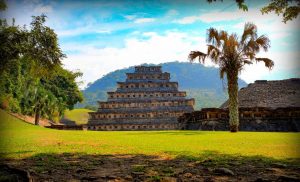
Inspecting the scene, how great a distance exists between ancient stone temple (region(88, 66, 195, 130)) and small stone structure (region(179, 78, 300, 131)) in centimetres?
1539

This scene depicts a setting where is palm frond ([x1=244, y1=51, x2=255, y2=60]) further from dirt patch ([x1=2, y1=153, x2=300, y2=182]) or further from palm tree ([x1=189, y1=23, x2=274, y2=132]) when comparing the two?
dirt patch ([x1=2, y1=153, x2=300, y2=182])

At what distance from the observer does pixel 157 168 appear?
6738 mm

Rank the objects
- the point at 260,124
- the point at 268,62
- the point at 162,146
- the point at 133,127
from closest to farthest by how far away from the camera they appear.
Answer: the point at 162,146
the point at 268,62
the point at 260,124
the point at 133,127

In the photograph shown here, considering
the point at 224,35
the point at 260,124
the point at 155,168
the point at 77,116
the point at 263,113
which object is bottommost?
the point at 155,168

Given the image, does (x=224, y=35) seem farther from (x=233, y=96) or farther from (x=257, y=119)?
(x=257, y=119)

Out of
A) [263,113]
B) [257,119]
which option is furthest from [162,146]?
[263,113]

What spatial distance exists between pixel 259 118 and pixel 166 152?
2048 cm

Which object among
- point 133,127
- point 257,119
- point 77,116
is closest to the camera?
point 257,119

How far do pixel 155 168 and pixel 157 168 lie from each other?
1.8 inches

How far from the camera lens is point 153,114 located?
182 ft

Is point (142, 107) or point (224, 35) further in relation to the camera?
point (142, 107)

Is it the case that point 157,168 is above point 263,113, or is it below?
below

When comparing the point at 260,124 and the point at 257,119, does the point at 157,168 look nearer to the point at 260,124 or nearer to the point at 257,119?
the point at 260,124

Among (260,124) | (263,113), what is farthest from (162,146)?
(263,113)
